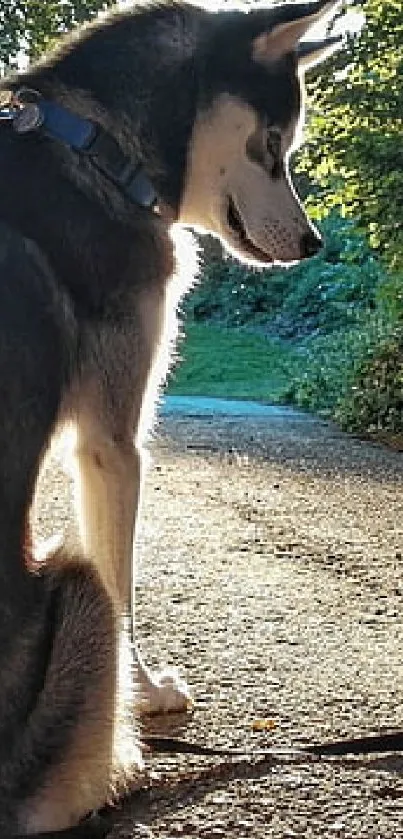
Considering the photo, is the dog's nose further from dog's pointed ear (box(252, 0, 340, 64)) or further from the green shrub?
the green shrub

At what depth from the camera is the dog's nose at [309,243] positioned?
438cm

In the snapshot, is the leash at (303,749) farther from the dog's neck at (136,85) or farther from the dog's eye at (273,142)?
the dog's eye at (273,142)

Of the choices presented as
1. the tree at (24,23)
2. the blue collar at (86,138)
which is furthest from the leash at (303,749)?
the tree at (24,23)

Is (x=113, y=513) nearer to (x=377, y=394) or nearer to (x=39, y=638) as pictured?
(x=39, y=638)

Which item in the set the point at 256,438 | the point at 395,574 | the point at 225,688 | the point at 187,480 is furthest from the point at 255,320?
the point at 225,688

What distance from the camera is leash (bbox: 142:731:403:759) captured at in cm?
355

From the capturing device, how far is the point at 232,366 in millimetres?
22438

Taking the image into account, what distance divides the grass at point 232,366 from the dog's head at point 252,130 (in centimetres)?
1286

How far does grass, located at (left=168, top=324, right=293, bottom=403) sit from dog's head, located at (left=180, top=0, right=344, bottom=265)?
12.9 meters

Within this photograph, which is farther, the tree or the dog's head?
the tree

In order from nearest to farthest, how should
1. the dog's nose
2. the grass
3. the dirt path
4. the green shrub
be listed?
the dirt path, the dog's nose, the green shrub, the grass

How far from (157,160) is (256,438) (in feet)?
27.7

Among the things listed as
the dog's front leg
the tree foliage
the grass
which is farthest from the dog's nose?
the grass

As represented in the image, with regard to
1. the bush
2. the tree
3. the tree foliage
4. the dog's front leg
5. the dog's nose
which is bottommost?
Result: the bush
